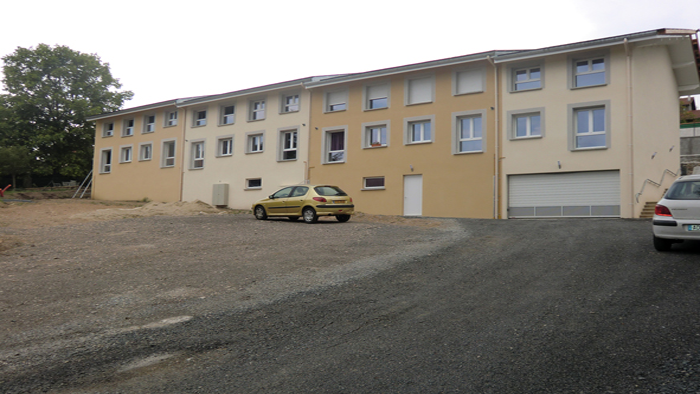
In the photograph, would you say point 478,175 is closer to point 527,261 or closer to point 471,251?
point 471,251

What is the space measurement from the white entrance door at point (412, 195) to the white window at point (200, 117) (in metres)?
14.1

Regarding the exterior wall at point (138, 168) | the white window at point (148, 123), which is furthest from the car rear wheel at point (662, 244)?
the white window at point (148, 123)

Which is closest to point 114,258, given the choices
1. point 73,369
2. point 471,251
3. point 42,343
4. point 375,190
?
point 42,343

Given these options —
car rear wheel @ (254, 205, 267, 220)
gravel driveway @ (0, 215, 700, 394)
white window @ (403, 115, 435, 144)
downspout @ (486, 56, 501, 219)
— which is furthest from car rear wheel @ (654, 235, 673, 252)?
white window @ (403, 115, 435, 144)

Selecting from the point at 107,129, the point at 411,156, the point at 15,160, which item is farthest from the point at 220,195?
the point at 15,160

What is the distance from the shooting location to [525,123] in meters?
20.6

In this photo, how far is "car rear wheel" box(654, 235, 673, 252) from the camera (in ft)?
30.5

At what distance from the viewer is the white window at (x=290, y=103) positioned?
1057 inches

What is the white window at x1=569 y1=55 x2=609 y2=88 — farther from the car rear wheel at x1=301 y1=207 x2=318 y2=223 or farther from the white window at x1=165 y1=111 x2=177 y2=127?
the white window at x1=165 y1=111 x2=177 y2=127

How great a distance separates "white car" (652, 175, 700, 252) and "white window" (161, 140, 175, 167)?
91.0 ft

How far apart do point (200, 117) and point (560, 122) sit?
817 inches

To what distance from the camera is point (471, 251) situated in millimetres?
10500

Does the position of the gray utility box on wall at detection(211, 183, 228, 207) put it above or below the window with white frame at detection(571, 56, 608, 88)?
below

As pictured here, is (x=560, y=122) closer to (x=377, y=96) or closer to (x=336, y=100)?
(x=377, y=96)
